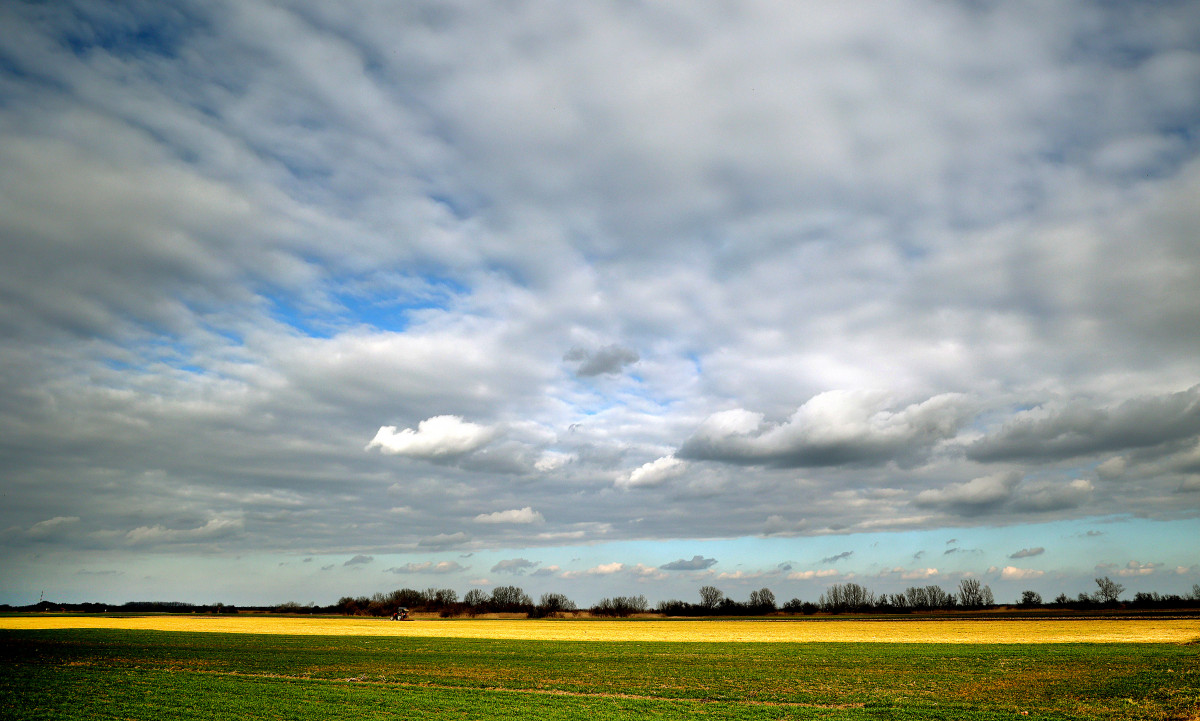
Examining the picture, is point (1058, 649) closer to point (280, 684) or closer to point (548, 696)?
point (548, 696)

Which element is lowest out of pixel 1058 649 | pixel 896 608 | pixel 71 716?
pixel 896 608

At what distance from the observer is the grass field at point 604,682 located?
26531 mm

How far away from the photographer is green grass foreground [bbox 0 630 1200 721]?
86.9 ft

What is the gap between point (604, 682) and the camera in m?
37.2

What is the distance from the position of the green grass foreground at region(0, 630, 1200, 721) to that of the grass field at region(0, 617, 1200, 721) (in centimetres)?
11

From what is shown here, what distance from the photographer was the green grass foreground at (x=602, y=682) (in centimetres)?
2650

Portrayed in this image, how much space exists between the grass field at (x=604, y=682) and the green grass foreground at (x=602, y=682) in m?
0.11

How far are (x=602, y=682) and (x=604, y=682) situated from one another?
12 cm

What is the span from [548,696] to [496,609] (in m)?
175

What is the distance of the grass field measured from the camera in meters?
26.5

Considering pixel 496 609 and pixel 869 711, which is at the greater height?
pixel 869 711

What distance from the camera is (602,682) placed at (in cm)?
3728

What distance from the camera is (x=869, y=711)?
89.0ft

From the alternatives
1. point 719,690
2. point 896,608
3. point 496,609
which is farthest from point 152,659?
point 896,608
